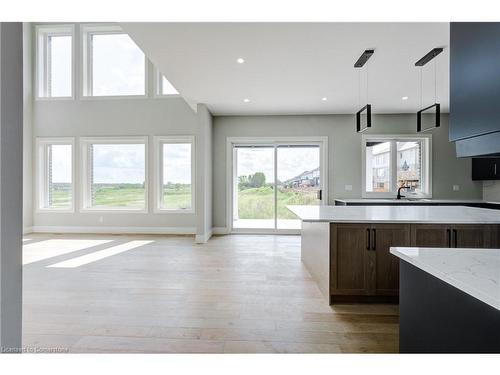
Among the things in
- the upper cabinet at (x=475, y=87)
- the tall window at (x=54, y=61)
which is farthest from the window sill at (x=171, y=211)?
the upper cabinet at (x=475, y=87)

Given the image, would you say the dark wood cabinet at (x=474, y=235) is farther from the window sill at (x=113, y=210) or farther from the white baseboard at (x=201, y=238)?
the window sill at (x=113, y=210)

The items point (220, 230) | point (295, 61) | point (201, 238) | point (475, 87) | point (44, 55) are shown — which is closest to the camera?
point (475, 87)

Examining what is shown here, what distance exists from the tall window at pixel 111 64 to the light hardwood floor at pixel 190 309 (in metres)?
4.13

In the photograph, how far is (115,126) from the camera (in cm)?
648

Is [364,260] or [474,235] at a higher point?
[474,235]

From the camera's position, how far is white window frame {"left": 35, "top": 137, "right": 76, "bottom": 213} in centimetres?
654

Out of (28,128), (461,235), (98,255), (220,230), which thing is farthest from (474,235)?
(28,128)

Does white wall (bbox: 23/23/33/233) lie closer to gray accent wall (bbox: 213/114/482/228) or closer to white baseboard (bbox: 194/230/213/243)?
white baseboard (bbox: 194/230/213/243)

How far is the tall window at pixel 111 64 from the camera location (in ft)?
21.6

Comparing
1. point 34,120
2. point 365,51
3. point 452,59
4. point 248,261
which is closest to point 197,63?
point 365,51

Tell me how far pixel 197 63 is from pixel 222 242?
3250 millimetres

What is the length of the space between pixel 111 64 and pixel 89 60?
55 cm

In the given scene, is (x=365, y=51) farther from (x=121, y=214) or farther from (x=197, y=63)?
(x=121, y=214)

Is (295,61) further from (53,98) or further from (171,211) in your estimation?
(53,98)
